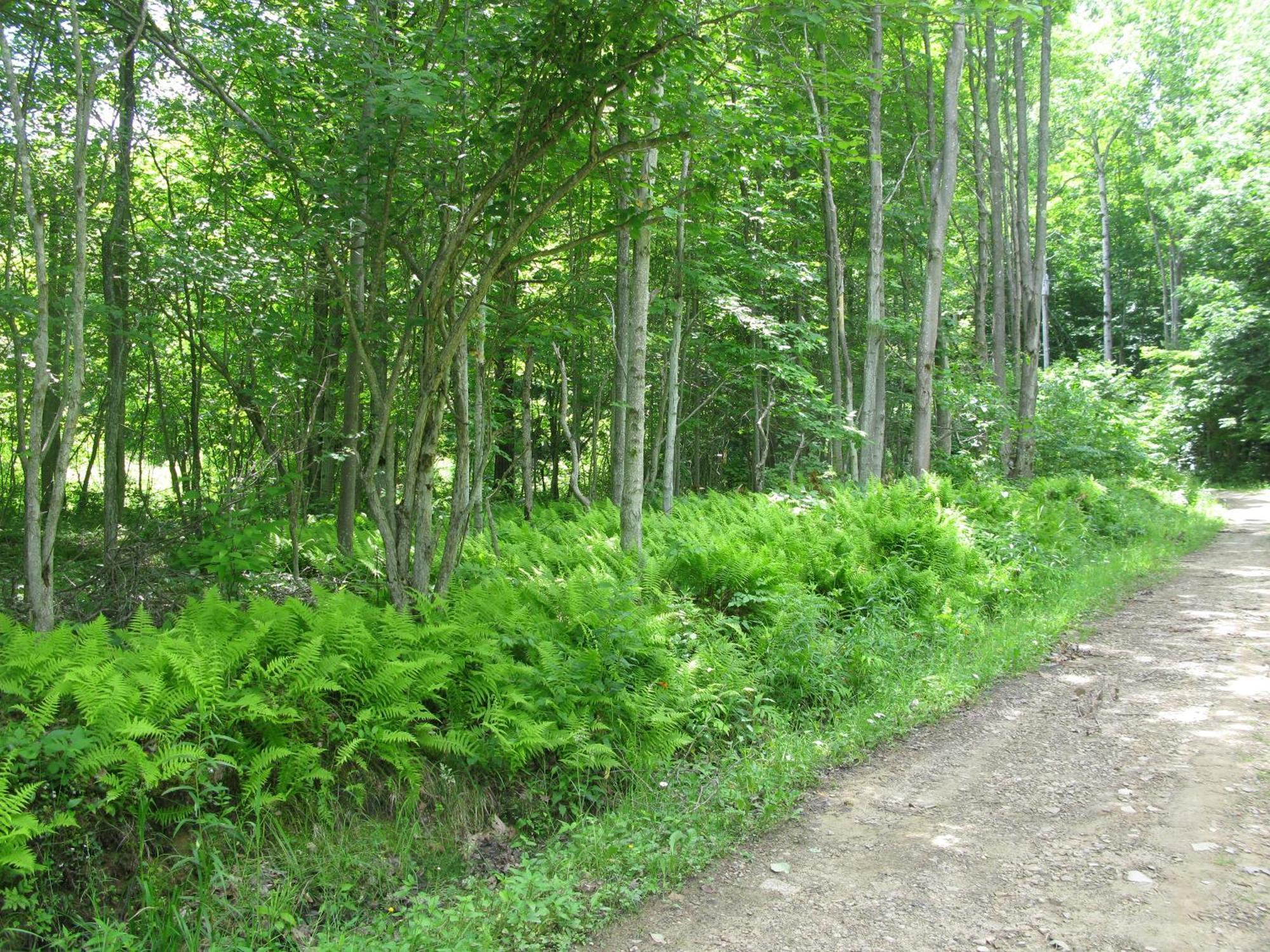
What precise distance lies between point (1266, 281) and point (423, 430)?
96.3 ft

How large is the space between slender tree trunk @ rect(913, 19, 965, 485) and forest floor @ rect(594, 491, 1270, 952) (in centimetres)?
700

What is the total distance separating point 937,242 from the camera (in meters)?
12.3

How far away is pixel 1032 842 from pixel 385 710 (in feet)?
10.5

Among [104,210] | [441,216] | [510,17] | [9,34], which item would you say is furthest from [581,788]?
[104,210]

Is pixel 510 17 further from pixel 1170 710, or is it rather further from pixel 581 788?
pixel 1170 710

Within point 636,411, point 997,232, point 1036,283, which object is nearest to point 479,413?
point 636,411

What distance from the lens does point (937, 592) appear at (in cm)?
807

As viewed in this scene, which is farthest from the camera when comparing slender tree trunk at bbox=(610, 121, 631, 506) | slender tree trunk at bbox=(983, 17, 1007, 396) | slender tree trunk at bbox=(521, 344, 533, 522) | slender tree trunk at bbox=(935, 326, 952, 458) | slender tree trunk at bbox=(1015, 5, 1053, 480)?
slender tree trunk at bbox=(983, 17, 1007, 396)

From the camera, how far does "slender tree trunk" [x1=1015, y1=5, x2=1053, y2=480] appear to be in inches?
624

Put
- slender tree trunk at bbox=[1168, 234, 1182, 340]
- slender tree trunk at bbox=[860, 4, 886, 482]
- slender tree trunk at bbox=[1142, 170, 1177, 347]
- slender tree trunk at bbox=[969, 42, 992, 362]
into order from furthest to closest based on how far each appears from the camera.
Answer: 1. slender tree trunk at bbox=[1142, 170, 1177, 347]
2. slender tree trunk at bbox=[1168, 234, 1182, 340]
3. slender tree trunk at bbox=[969, 42, 992, 362]
4. slender tree trunk at bbox=[860, 4, 886, 482]

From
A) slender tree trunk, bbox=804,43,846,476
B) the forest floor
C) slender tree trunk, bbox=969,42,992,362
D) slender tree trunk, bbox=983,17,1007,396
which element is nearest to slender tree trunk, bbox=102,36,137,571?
the forest floor

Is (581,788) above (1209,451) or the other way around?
the other way around

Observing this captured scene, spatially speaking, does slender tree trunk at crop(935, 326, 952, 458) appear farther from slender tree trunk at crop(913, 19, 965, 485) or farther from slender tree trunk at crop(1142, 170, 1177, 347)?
slender tree trunk at crop(1142, 170, 1177, 347)

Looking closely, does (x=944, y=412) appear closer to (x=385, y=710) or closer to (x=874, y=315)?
(x=874, y=315)
